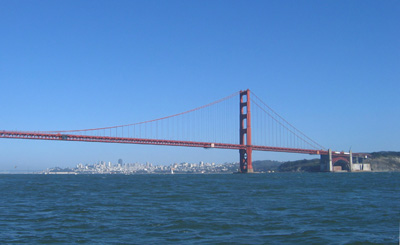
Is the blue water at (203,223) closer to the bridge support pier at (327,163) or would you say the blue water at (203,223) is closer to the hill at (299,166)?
the bridge support pier at (327,163)

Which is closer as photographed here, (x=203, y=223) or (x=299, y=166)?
(x=203, y=223)

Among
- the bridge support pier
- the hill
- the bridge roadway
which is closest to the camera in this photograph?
the bridge roadway

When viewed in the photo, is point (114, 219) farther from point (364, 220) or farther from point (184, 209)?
point (364, 220)

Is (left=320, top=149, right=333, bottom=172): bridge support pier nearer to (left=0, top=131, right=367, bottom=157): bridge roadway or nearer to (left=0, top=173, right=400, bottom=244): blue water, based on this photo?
(left=0, top=131, right=367, bottom=157): bridge roadway

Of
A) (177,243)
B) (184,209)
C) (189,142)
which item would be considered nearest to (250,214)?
(184,209)

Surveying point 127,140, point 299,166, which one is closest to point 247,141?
point 127,140

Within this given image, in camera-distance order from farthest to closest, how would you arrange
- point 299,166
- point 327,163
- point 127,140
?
point 299,166
point 327,163
point 127,140

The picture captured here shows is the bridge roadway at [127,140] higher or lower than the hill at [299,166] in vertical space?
higher

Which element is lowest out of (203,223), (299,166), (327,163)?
(299,166)

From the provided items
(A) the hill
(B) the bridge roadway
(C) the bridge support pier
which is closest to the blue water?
(B) the bridge roadway

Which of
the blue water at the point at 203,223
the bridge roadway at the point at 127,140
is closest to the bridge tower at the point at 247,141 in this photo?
the bridge roadway at the point at 127,140

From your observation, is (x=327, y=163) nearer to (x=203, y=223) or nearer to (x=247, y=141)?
(x=247, y=141)
